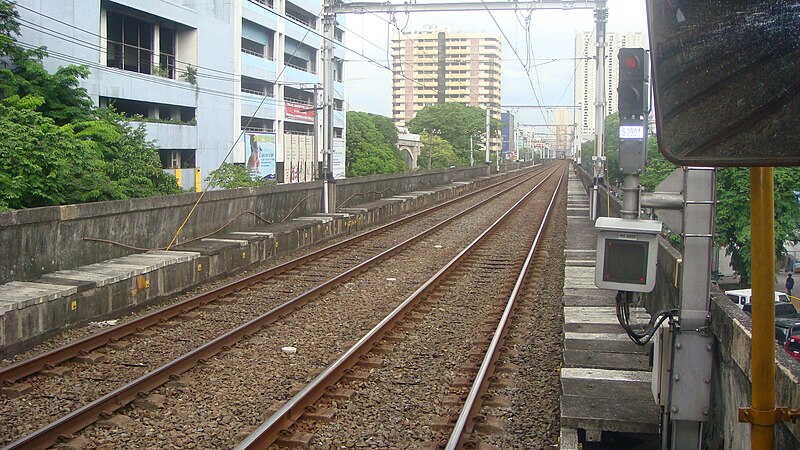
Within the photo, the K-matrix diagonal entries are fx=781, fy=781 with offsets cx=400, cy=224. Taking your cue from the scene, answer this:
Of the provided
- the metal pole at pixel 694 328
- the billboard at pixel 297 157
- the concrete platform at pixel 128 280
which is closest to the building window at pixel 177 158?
the billboard at pixel 297 157

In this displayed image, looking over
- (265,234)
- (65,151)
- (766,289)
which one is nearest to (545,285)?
(265,234)

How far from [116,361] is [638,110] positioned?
5746mm

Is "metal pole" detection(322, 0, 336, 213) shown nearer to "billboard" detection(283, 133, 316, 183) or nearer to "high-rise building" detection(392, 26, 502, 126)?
"billboard" detection(283, 133, 316, 183)

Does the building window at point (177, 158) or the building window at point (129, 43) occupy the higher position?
the building window at point (129, 43)

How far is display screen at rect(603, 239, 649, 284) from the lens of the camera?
480 cm

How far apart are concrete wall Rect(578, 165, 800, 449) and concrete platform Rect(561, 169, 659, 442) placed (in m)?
0.49

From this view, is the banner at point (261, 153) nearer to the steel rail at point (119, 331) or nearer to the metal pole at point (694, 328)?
the steel rail at point (119, 331)

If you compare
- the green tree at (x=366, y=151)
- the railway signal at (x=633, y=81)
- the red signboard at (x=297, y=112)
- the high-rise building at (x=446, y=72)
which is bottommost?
the railway signal at (x=633, y=81)

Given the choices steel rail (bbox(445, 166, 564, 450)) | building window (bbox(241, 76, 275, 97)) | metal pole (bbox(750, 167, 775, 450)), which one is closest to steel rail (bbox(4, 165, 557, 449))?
steel rail (bbox(445, 166, 564, 450))

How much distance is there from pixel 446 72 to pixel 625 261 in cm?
15765

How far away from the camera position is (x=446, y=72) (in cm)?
15912

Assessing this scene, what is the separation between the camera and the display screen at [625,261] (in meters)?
4.80

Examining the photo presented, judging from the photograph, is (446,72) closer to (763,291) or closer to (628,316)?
(628,316)

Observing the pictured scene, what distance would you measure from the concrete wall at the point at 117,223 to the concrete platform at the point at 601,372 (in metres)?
6.98
